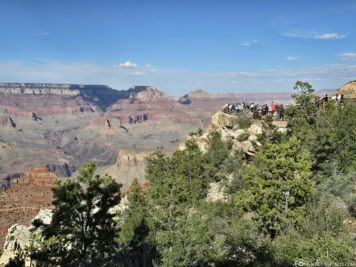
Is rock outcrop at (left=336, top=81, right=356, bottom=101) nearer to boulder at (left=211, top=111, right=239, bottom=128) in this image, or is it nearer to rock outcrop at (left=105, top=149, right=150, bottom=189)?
boulder at (left=211, top=111, right=239, bottom=128)

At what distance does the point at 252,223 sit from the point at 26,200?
61475 millimetres

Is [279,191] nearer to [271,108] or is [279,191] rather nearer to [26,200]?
[271,108]

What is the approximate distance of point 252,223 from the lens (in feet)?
61.1

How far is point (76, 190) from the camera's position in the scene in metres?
15.1

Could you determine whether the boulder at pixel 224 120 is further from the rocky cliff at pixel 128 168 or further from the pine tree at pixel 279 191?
the rocky cliff at pixel 128 168

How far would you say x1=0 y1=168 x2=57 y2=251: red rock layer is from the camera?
58.1 metres

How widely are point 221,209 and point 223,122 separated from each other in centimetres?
2635

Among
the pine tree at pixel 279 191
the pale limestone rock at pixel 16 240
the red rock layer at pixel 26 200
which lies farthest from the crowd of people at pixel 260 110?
the pale limestone rock at pixel 16 240

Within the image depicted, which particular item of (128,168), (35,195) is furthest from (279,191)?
(128,168)

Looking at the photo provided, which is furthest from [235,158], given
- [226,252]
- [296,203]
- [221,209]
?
[226,252]

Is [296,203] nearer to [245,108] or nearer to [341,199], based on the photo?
[341,199]

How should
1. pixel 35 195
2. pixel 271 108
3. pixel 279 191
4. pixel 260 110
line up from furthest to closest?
pixel 35 195 < pixel 260 110 < pixel 271 108 < pixel 279 191

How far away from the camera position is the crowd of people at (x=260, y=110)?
39.0 metres

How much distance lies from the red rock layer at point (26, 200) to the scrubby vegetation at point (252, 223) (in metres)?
34.1
